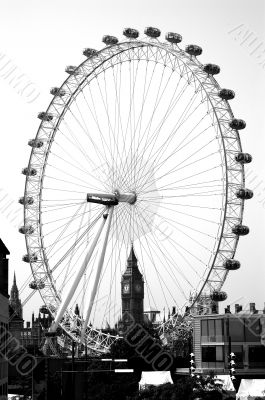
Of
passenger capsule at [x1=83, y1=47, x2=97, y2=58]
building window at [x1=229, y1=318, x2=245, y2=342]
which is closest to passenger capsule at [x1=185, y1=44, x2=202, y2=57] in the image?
passenger capsule at [x1=83, y1=47, x2=97, y2=58]

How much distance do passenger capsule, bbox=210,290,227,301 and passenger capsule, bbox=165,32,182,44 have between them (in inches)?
874

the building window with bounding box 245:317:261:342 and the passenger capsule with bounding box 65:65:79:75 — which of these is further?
the building window with bounding box 245:317:261:342

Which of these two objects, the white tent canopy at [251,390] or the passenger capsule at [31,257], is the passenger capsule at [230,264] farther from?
the passenger capsule at [31,257]

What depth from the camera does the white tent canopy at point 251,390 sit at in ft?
240

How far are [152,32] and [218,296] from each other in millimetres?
23746

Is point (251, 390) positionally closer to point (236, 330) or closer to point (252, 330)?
point (252, 330)

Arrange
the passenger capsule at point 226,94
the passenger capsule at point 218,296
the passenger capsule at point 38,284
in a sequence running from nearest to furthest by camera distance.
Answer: the passenger capsule at point 226,94 → the passenger capsule at point 218,296 → the passenger capsule at point 38,284

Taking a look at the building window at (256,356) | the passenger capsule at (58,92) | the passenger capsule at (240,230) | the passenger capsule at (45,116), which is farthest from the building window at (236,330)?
the passenger capsule at (58,92)

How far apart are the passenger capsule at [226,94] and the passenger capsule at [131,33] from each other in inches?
388

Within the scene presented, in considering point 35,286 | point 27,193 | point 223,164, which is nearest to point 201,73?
point 223,164

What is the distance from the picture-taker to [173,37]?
77438 mm

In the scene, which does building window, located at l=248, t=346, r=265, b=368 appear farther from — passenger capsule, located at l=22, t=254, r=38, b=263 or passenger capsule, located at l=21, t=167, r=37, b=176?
passenger capsule, located at l=21, t=167, r=37, b=176

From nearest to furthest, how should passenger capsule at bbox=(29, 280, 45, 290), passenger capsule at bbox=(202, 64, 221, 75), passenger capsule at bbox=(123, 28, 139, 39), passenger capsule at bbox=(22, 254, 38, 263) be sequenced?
passenger capsule at bbox=(202, 64, 221, 75), passenger capsule at bbox=(123, 28, 139, 39), passenger capsule at bbox=(22, 254, 38, 263), passenger capsule at bbox=(29, 280, 45, 290)

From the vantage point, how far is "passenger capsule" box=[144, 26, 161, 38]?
77562 millimetres
